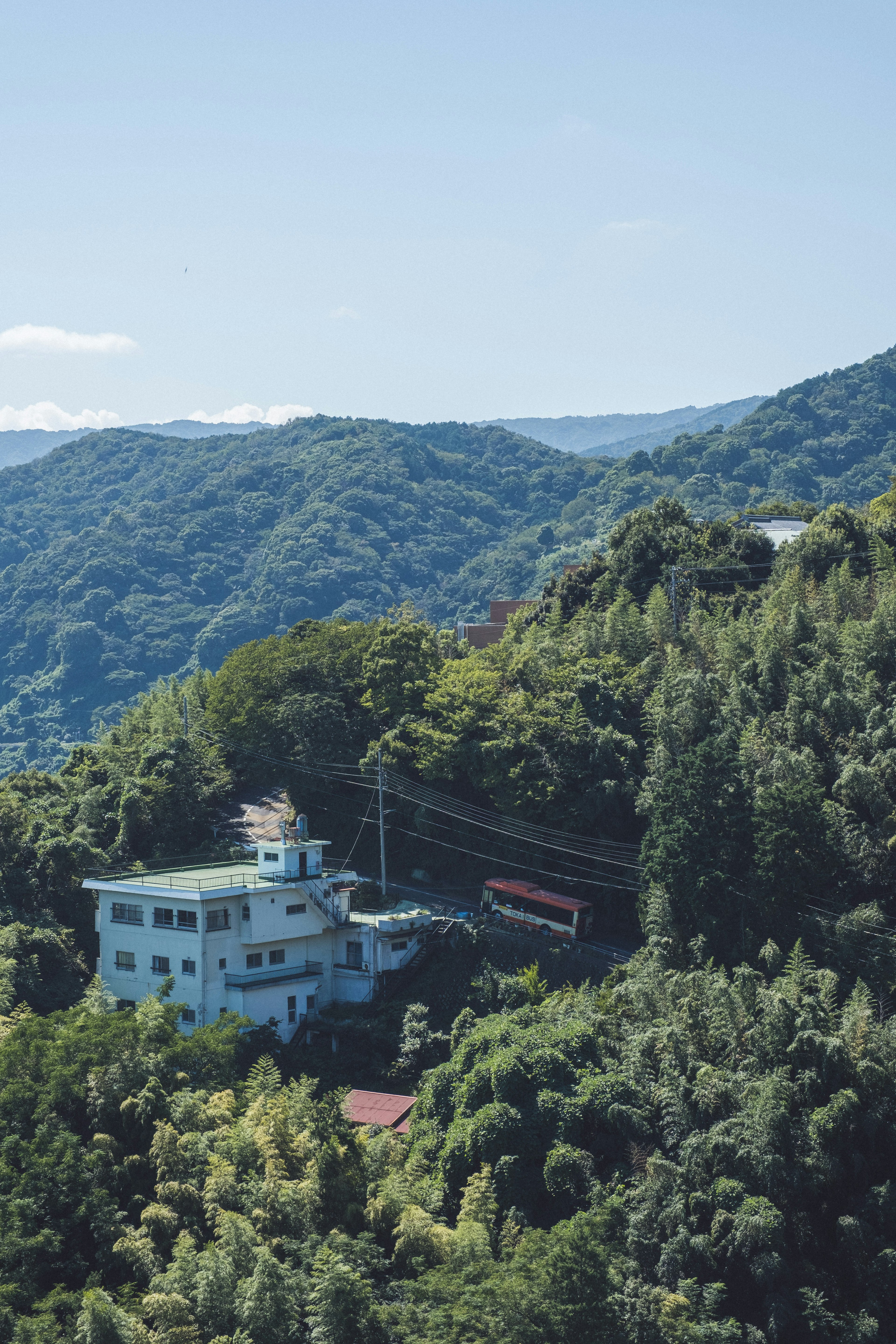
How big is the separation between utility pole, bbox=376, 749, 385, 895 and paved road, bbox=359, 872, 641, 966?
1.65 ft

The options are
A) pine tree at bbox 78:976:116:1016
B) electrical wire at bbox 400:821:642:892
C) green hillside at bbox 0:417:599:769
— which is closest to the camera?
pine tree at bbox 78:976:116:1016

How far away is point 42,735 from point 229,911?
10592 centimetres

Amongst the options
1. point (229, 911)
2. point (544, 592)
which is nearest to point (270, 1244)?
point (229, 911)

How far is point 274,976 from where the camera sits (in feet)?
112

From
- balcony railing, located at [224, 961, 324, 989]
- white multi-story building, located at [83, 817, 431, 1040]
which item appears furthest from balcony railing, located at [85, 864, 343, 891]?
balcony railing, located at [224, 961, 324, 989]

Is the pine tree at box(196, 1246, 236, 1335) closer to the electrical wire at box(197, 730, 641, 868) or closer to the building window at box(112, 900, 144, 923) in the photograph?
the building window at box(112, 900, 144, 923)

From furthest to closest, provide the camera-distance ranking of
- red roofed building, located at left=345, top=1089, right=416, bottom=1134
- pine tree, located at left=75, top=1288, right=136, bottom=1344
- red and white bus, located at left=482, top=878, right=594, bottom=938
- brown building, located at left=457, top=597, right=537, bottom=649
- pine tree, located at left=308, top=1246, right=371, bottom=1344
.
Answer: brown building, located at left=457, top=597, right=537, bottom=649 → red and white bus, located at left=482, top=878, right=594, bottom=938 → red roofed building, located at left=345, top=1089, right=416, bottom=1134 → pine tree, located at left=308, top=1246, right=371, bottom=1344 → pine tree, located at left=75, top=1288, right=136, bottom=1344

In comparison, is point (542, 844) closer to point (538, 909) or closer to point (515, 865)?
point (515, 865)

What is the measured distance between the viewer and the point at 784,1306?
22.1 meters

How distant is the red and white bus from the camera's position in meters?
34.5

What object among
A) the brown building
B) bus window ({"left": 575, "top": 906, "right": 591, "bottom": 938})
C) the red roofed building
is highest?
the brown building

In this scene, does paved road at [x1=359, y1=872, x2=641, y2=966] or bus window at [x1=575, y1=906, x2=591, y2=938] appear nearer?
paved road at [x1=359, y1=872, x2=641, y2=966]

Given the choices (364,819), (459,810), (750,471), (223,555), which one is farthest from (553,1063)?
(223,555)

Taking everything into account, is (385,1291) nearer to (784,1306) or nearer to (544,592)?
(784,1306)
